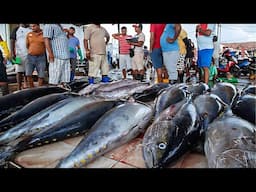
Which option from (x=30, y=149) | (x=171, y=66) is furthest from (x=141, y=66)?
(x=30, y=149)

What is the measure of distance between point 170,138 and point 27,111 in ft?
4.12

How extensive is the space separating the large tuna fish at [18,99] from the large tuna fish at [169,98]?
3.88 ft

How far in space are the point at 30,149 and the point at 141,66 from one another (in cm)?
507

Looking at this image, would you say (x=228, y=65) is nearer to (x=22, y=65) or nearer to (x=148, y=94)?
(x=22, y=65)

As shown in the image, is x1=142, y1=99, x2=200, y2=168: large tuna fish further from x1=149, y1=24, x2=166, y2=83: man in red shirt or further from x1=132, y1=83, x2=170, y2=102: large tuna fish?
x1=149, y1=24, x2=166, y2=83: man in red shirt

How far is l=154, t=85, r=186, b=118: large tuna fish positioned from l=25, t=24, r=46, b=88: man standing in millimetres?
2954

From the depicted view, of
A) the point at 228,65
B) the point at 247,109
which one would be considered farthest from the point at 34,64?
the point at 228,65

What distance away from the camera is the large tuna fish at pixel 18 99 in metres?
2.08

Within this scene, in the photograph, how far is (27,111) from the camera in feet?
6.26

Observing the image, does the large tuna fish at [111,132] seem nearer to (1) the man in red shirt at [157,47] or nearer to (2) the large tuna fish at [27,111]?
(2) the large tuna fish at [27,111]

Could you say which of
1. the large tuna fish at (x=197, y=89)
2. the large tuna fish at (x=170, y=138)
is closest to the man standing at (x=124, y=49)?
the large tuna fish at (x=197, y=89)
